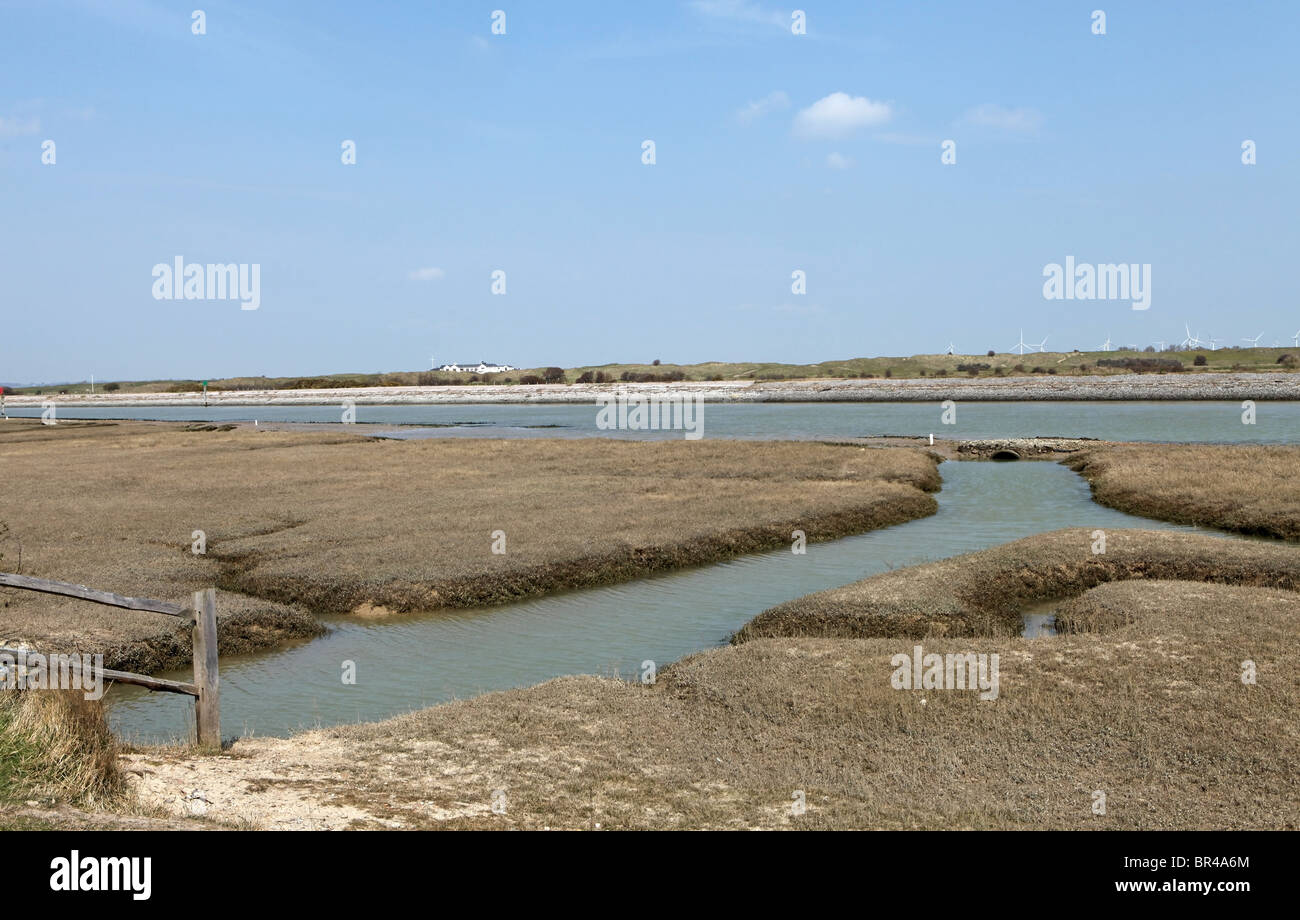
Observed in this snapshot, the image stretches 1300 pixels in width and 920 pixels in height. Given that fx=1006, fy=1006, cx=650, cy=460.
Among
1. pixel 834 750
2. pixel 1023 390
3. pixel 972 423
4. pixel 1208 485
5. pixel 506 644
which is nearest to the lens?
pixel 834 750

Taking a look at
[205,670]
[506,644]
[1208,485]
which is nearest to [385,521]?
[506,644]

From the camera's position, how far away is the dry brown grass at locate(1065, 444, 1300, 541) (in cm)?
3466

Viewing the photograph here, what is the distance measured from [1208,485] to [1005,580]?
2117 cm

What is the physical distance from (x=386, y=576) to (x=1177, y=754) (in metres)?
19.2

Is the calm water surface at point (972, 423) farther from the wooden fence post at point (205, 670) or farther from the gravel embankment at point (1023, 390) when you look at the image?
the wooden fence post at point (205, 670)

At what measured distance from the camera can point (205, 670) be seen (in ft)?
42.9

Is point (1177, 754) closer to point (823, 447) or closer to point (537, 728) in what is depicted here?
Result: point (537, 728)

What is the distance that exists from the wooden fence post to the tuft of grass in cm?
179

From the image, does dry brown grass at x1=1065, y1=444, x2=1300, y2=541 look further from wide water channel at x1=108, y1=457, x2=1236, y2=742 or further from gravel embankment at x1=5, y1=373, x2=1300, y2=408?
gravel embankment at x1=5, y1=373, x2=1300, y2=408

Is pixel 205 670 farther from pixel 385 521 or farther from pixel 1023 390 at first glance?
pixel 1023 390

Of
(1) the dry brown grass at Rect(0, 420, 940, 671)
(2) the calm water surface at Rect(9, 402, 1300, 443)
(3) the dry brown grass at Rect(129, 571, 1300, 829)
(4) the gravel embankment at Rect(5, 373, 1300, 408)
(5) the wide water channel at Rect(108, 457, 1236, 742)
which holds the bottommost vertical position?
(5) the wide water channel at Rect(108, 457, 1236, 742)

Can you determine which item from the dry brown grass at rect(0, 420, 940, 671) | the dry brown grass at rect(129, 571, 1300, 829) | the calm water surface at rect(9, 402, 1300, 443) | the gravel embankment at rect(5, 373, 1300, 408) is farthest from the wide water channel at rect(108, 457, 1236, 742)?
the gravel embankment at rect(5, 373, 1300, 408)
